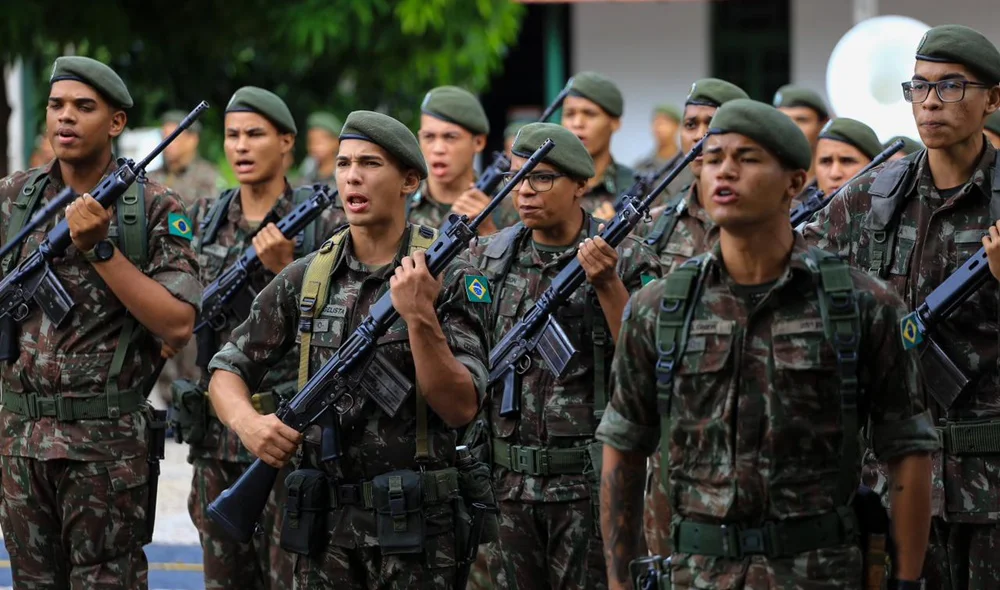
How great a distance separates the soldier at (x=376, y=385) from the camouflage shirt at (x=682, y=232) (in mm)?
1945

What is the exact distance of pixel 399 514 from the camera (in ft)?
18.7

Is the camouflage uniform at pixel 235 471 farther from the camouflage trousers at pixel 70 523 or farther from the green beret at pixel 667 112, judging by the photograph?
the green beret at pixel 667 112

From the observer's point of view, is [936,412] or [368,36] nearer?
[936,412]

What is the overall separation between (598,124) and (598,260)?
296 cm

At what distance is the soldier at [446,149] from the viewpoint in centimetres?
954

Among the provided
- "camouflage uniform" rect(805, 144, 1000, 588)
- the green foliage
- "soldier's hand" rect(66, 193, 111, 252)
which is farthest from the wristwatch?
the green foliage

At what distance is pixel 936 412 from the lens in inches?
243

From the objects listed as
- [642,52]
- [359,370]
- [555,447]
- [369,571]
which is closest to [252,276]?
[555,447]

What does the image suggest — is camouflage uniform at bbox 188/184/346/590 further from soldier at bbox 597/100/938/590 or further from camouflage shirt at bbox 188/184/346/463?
soldier at bbox 597/100/938/590

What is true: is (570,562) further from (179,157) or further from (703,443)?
(179,157)

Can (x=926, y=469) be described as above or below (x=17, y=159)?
below

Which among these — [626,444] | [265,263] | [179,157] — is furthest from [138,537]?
[179,157]

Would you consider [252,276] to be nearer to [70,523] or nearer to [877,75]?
[70,523]

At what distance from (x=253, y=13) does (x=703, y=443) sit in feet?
34.8
